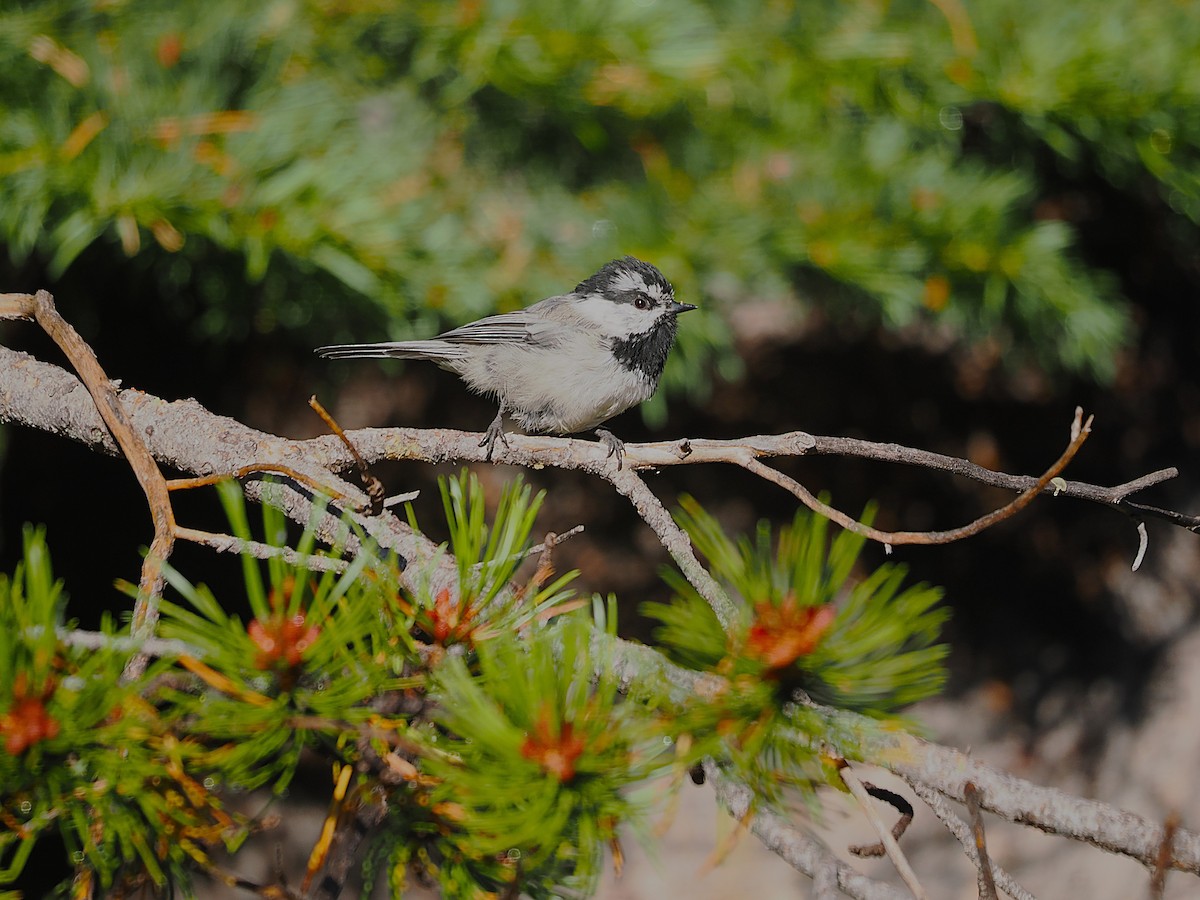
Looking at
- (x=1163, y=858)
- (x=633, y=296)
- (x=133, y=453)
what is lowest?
(x=633, y=296)

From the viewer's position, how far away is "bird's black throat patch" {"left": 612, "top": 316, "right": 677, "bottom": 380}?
267cm

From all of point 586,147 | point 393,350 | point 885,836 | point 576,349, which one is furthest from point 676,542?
point 586,147

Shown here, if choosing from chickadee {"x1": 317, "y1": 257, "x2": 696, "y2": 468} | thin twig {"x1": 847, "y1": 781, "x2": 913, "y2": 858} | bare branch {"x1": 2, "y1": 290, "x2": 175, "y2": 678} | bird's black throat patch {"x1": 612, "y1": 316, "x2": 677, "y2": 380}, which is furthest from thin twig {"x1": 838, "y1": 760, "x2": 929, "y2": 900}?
bird's black throat patch {"x1": 612, "y1": 316, "x2": 677, "y2": 380}

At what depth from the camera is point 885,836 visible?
1.02 meters

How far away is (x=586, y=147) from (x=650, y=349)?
28.6 inches

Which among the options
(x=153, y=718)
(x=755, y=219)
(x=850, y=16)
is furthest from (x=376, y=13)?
(x=153, y=718)

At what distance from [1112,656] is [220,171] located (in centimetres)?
401

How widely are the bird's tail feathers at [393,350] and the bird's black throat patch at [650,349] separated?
0.48 m

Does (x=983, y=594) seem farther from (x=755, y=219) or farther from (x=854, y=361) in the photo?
(x=755, y=219)

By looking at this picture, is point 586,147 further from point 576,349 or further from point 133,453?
point 133,453

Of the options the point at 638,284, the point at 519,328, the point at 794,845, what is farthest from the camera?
the point at 519,328

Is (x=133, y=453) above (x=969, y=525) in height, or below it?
below

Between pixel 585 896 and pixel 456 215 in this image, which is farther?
pixel 456 215

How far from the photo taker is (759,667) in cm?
98
